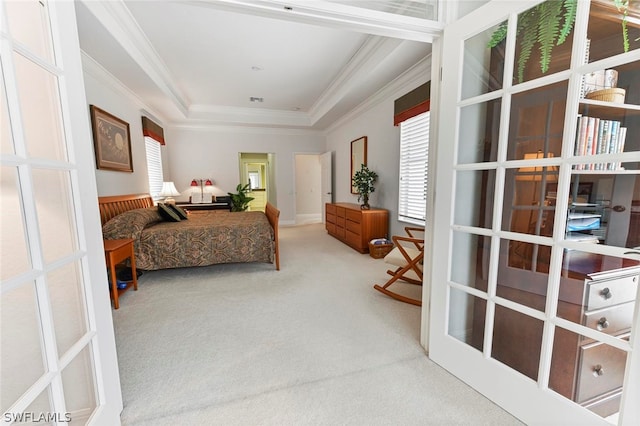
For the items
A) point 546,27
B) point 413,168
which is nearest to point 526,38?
point 546,27

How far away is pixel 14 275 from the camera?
2.46ft

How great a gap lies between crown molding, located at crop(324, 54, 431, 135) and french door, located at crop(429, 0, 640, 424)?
1.76 metres

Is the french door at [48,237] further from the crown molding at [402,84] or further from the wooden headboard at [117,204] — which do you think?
the crown molding at [402,84]

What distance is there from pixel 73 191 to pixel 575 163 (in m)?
2.01

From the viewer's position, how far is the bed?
2.80m

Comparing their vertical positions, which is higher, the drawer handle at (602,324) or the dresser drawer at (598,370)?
the drawer handle at (602,324)

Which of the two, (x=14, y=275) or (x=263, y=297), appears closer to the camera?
(x=14, y=275)

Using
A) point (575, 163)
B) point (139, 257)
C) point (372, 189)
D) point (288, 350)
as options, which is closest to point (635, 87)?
point (575, 163)

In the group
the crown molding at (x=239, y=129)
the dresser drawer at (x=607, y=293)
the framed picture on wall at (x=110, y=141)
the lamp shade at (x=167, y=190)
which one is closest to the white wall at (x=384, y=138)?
the crown molding at (x=239, y=129)

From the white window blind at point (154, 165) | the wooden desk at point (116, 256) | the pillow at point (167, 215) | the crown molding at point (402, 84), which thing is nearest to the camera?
the wooden desk at point (116, 256)

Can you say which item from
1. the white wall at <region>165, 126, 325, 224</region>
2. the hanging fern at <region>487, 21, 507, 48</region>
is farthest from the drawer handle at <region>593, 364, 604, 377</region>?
the white wall at <region>165, 126, 325, 224</region>

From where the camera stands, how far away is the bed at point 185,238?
280 cm

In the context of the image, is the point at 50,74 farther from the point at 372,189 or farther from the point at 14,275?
the point at 372,189

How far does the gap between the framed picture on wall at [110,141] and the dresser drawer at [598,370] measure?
4358mm
